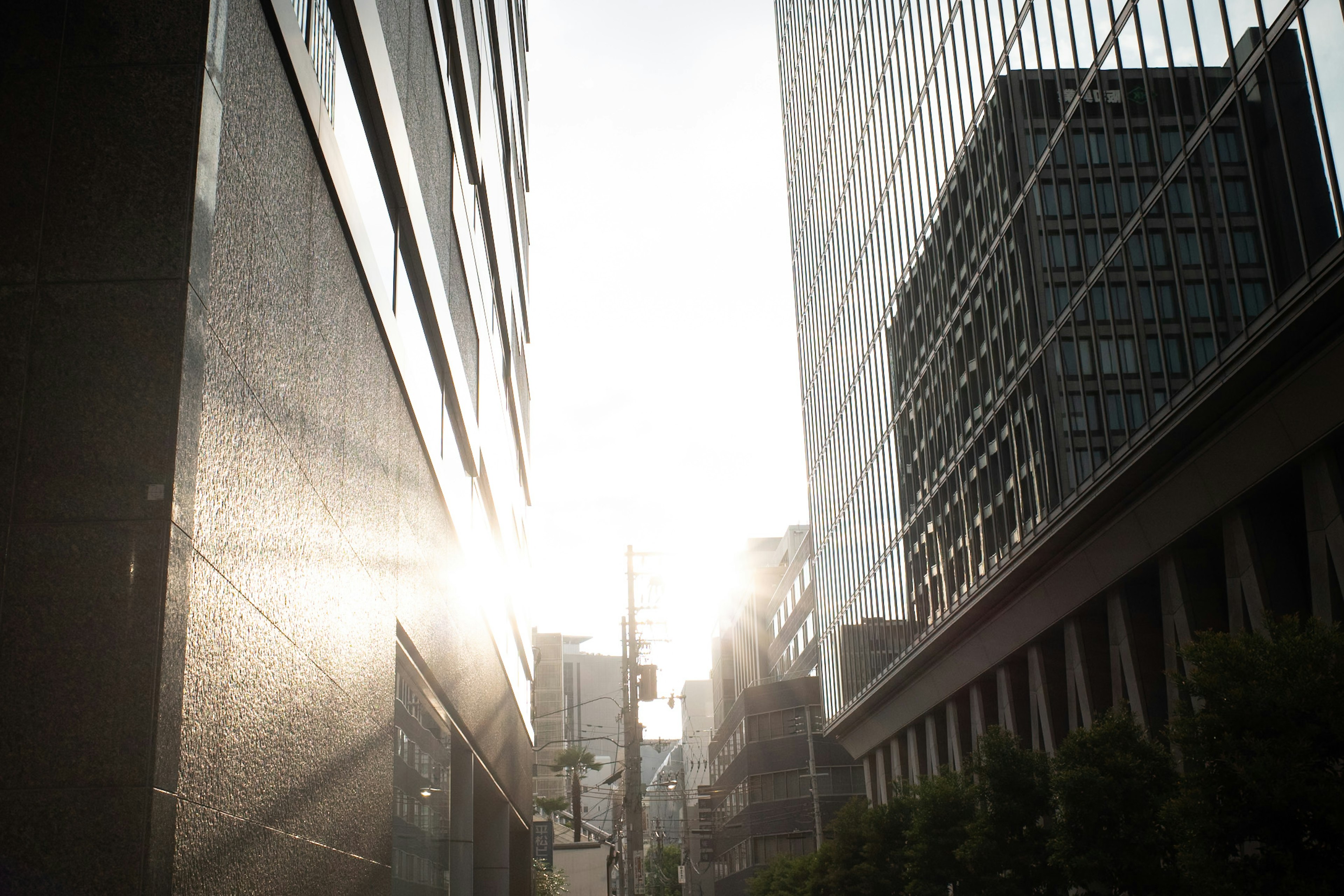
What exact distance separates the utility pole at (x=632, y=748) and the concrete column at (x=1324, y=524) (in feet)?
67.1

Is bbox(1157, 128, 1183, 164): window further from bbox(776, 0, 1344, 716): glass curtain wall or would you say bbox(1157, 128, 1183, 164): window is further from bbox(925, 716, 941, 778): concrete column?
bbox(925, 716, 941, 778): concrete column

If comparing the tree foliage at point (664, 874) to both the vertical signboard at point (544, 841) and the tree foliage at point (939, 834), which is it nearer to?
the vertical signboard at point (544, 841)

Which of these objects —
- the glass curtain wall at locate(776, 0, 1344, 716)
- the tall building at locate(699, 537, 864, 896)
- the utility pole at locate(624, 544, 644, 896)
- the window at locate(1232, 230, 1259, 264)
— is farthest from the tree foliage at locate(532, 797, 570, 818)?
the window at locate(1232, 230, 1259, 264)

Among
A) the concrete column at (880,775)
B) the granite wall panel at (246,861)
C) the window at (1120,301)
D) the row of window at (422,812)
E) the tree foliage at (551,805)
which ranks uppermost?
the window at (1120,301)

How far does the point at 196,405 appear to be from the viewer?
18.4 feet

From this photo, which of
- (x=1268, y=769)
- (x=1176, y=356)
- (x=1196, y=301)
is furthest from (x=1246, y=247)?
(x=1268, y=769)

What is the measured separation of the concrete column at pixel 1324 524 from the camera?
20.2 metres

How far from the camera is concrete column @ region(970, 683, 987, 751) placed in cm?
3975

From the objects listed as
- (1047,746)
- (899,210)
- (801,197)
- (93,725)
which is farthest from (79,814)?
(801,197)

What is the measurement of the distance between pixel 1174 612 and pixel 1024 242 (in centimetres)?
1053

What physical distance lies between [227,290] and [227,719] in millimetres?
2074

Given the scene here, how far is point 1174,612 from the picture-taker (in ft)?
86.5

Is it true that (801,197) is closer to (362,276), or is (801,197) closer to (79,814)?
(362,276)

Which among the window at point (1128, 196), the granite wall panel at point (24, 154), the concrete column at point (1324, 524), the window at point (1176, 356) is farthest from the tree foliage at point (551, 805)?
the granite wall panel at point (24, 154)
